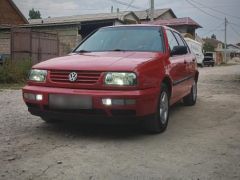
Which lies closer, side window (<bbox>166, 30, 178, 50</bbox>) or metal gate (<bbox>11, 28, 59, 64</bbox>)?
side window (<bbox>166, 30, 178, 50</bbox>)

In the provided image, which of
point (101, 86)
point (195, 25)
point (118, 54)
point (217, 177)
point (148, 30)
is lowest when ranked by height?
point (217, 177)

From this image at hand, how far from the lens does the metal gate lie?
19750 mm

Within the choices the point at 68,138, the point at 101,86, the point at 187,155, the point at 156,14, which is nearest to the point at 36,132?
the point at 68,138

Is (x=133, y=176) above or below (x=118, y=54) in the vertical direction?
below

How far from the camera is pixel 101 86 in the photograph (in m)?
5.26

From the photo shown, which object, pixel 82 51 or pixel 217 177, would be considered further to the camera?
pixel 82 51

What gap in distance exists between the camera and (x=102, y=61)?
557 cm

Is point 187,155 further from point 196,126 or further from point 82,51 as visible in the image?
point 82,51

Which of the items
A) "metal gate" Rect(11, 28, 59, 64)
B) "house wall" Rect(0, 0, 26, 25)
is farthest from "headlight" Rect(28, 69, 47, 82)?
"house wall" Rect(0, 0, 26, 25)

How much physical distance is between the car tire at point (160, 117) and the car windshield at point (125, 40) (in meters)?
0.76

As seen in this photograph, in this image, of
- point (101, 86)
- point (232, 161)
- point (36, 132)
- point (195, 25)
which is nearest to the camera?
point (232, 161)

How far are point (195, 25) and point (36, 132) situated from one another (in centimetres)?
4691

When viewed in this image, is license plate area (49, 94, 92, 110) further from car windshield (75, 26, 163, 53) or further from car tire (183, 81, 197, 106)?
car tire (183, 81, 197, 106)

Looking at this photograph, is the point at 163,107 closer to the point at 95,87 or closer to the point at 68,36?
the point at 95,87
